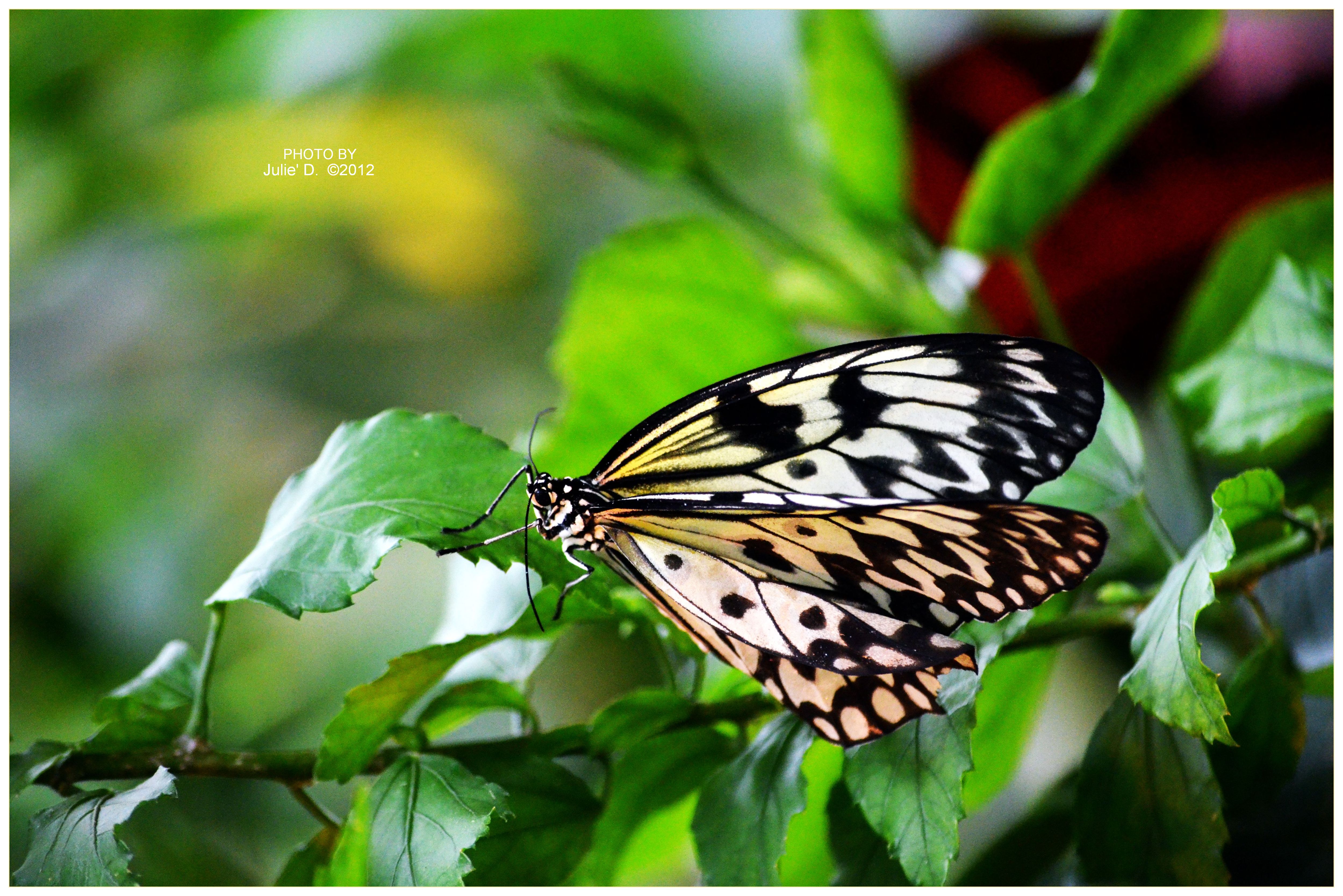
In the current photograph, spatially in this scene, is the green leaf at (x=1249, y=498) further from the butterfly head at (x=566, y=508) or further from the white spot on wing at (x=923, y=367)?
the butterfly head at (x=566, y=508)

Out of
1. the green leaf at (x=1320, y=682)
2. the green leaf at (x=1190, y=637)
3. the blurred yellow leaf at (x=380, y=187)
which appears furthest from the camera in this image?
the blurred yellow leaf at (x=380, y=187)

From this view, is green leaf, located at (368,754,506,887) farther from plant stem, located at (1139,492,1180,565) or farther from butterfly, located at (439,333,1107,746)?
plant stem, located at (1139,492,1180,565)

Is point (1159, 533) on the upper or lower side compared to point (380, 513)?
lower

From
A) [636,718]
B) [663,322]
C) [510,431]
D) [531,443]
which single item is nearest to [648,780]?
[636,718]

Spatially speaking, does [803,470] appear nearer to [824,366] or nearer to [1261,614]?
[824,366]

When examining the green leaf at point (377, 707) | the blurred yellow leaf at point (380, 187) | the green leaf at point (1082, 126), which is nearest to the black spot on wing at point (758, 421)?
the green leaf at point (377, 707)

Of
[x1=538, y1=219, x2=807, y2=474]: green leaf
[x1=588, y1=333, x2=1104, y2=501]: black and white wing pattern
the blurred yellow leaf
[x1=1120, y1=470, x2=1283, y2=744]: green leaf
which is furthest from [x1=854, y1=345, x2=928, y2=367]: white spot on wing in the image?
the blurred yellow leaf
